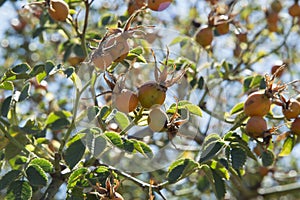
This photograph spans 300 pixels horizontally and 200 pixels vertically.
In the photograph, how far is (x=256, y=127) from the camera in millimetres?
1457

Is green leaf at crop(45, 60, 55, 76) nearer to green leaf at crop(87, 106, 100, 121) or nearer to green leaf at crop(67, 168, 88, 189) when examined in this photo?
green leaf at crop(87, 106, 100, 121)

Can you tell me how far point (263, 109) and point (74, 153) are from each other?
51 cm

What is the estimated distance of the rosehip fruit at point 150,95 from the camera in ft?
4.19

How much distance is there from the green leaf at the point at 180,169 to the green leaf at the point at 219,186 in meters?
0.10

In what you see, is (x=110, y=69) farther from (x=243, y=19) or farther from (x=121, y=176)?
(x=243, y=19)

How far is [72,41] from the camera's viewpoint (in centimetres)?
208

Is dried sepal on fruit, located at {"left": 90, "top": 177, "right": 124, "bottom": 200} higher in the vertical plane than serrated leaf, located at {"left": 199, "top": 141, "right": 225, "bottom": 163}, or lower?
lower

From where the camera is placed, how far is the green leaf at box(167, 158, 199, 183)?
1.40m

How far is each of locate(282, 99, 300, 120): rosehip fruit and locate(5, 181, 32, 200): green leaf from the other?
0.72m

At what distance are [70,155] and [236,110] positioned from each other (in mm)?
545

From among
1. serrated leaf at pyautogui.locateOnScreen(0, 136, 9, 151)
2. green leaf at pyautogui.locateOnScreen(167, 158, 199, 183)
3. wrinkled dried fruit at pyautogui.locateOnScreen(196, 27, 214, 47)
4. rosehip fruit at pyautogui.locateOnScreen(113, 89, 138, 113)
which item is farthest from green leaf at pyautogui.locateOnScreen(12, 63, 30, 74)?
wrinkled dried fruit at pyautogui.locateOnScreen(196, 27, 214, 47)

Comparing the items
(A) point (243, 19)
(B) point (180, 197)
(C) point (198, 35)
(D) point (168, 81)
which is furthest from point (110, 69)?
(A) point (243, 19)

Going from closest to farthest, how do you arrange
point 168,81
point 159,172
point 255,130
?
point 168,81
point 255,130
point 159,172

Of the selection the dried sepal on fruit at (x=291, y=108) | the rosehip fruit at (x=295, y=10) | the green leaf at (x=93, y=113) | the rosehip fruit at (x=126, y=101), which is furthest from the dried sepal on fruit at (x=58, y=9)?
the rosehip fruit at (x=295, y=10)
